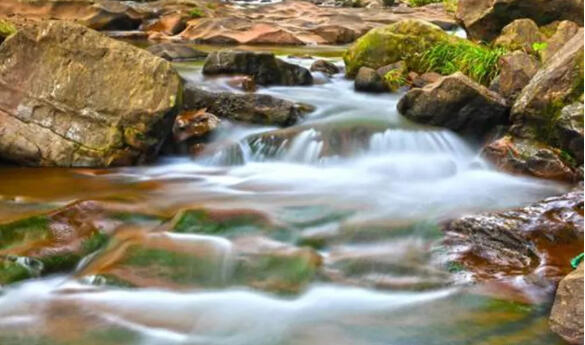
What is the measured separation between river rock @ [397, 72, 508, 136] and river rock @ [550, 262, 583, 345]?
370 cm

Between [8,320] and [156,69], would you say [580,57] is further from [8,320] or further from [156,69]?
[8,320]

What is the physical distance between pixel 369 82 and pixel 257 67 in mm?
1550

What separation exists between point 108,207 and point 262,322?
68.1 inches

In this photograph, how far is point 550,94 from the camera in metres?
6.19

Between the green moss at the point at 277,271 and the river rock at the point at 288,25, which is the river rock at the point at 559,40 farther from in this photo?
the river rock at the point at 288,25

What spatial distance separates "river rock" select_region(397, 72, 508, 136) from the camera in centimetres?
684

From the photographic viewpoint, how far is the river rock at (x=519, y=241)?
4066 millimetres

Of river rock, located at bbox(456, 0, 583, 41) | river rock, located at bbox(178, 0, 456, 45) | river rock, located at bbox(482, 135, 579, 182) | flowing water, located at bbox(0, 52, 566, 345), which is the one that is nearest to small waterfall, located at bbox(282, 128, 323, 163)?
flowing water, located at bbox(0, 52, 566, 345)

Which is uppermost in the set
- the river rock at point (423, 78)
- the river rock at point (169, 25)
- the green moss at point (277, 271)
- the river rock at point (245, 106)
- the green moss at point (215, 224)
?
the river rock at point (423, 78)

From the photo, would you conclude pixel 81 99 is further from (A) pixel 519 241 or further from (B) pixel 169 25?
(B) pixel 169 25

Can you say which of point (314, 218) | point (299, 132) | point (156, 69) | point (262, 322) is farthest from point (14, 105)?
point (262, 322)

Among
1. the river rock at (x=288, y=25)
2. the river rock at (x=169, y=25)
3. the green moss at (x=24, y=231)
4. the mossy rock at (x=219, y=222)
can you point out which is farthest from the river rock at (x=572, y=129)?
the river rock at (x=169, y=25)

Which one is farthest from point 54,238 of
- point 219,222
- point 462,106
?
point 462,106

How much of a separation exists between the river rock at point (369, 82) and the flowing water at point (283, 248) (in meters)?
1.94
